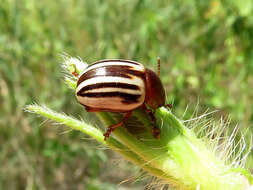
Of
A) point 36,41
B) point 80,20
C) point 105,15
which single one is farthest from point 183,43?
point 36,41

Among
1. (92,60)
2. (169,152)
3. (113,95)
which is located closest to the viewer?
(169,152)

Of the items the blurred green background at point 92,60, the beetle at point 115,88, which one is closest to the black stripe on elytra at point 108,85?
the beetle at point 115,88

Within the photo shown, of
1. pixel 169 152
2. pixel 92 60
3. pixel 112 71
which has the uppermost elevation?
pixel 112 71

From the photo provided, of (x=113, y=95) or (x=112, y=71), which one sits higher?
(x=112, y=71)

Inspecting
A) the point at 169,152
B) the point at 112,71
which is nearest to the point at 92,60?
the point at 112,71

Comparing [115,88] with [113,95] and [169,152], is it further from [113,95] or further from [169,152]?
[169,152]

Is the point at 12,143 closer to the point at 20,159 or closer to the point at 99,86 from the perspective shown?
the point at 20,159

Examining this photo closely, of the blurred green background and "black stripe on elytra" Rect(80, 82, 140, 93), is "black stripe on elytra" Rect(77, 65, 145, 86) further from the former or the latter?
the blurred green background
